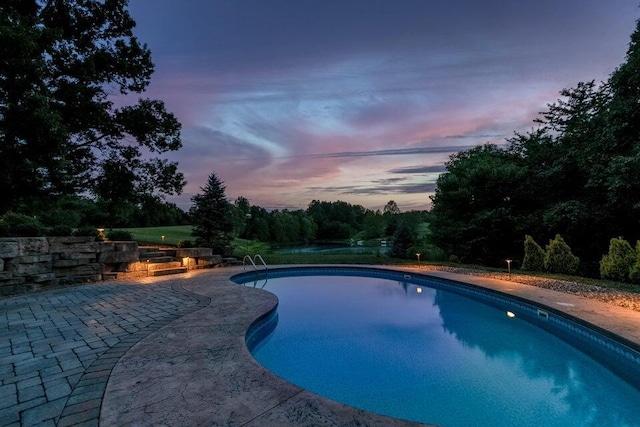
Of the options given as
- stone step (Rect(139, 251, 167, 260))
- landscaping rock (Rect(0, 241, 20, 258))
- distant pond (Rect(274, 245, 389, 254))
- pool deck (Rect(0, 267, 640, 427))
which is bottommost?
distant pond (Rect(274, 245, 389, 254))

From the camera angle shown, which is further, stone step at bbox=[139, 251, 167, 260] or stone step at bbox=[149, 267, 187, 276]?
stone step at bbox=[139, 251, 167, 260]

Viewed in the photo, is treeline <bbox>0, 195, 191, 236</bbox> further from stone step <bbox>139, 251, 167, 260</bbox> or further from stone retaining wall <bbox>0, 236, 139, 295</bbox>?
stone step <bbox>139, 251, 167, 260</bbox>

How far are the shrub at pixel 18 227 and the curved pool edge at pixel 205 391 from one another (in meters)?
6.16

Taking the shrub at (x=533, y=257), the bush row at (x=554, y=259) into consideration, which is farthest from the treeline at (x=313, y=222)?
the bush row at (x=554, y=259)

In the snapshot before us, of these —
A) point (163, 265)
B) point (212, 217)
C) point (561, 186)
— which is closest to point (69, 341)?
point (163, 265)

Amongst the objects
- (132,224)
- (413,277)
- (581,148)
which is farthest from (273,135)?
(132,224)

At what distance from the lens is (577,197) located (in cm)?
1334

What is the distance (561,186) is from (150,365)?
653 inches

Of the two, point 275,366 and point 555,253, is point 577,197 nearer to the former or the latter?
point 555,253

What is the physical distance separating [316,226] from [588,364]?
5281cm

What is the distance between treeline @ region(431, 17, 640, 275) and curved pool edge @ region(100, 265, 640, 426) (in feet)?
Answer: 27.1

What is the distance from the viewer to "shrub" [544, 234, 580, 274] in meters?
9.98

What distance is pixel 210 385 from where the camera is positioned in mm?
2895

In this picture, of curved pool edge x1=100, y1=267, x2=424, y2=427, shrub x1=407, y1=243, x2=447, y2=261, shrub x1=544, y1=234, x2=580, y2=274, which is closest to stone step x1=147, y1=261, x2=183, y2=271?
curved pool edge x1=100, y1=267, x2=424, y2=427
